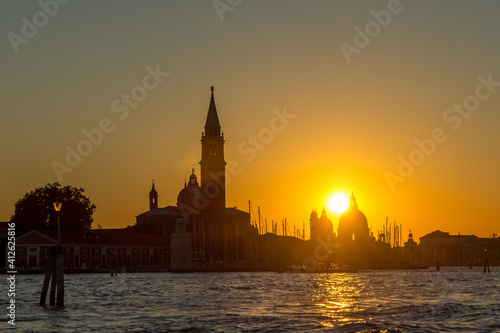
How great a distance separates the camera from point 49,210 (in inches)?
3723

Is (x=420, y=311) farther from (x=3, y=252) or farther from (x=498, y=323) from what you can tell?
(x=3, y=252)

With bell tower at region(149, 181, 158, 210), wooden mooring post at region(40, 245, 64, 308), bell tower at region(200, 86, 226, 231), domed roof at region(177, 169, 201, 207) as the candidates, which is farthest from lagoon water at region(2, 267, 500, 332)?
bell tower at region(149, 181, 158, 210)

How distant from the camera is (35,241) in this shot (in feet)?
277

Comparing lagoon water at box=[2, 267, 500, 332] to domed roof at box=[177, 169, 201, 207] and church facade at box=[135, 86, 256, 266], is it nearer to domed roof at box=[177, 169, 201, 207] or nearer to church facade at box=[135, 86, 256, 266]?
church facade at box=[135, 86, 256, 266]

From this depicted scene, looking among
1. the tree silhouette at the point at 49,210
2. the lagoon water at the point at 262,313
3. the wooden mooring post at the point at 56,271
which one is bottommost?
the lagoon water at the point at 262,313

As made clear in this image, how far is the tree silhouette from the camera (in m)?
92.5

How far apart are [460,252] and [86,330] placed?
6666 inches

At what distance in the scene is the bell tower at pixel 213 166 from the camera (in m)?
108

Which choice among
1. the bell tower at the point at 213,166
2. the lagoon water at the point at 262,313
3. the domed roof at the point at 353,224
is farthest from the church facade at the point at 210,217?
the lagoon water at the point at 262,313

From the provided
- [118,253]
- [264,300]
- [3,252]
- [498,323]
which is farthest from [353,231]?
[498,323]

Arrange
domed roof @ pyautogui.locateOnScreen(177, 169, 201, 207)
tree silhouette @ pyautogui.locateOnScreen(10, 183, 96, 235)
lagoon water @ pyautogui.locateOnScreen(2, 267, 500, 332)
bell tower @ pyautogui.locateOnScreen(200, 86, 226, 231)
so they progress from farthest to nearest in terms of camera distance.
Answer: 1. domed roof @ pyautogui.locateOnScreen(177, 169, 201, 207)
2. bell tower @ pyautogui.locateOnScreen(200, 86, 226, 231)
3. tree silhouette @ pyautogui.locateOnScreen(10, 183, 96, 235)
4. lagoon water @ pyautogui.locateOnScreen(2, 267, 500, 332)

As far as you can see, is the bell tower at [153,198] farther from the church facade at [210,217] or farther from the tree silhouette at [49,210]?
the tree silhouette at [49,210]

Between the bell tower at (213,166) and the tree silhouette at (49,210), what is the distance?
1780cm

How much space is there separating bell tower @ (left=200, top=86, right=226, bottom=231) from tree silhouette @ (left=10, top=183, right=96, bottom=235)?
17.8m
